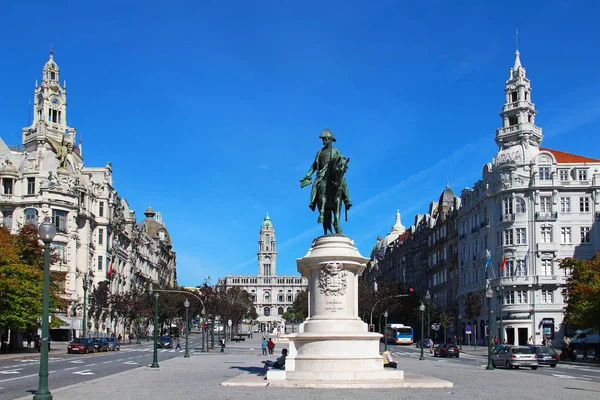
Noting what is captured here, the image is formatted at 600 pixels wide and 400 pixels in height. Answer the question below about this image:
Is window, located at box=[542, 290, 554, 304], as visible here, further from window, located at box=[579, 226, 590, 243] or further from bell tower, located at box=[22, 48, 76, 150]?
bell tower, located at box=[22, 48, 76, 150]

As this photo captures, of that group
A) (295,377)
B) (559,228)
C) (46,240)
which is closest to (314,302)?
(295,377)

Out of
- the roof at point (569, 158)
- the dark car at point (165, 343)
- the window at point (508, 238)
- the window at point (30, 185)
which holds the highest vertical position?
the roof at point (569, 158)

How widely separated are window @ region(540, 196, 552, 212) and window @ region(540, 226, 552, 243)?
6.45 ft

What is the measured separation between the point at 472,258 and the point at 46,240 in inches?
3026

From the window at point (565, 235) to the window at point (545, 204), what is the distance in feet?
8.17

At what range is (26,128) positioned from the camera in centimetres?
9588

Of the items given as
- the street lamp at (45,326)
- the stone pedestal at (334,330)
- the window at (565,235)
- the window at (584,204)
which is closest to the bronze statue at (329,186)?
the stone pedestal at (334,330)

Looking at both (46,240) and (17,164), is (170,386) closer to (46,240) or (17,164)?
(46,240)

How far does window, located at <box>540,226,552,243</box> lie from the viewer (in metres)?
79.4

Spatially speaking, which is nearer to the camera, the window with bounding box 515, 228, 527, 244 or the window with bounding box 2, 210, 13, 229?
the window with bounding box 515, 228, 527, 244

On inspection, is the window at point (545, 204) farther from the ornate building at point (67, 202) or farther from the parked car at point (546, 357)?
the ornate building at point (67, 202)

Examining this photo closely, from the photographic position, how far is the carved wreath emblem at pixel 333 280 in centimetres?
2498

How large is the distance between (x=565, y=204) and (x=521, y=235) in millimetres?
5709

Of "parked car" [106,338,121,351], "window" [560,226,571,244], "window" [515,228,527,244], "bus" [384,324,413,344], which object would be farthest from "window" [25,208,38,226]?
"window" [560,226,571,244]
